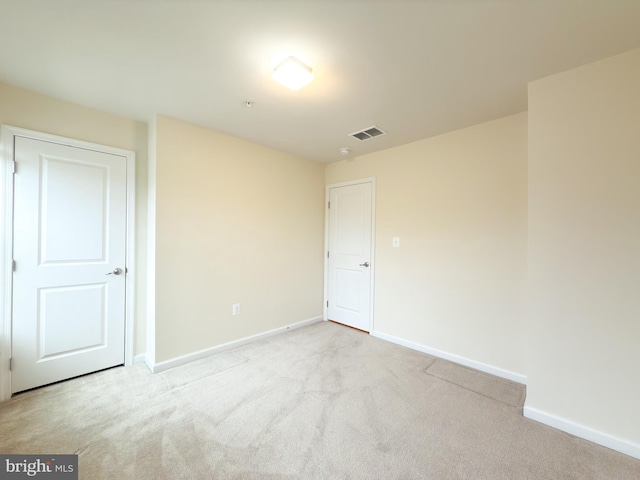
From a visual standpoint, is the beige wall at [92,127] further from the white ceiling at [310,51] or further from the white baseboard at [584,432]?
the white baseboard at [584,432]

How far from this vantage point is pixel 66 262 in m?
2.27

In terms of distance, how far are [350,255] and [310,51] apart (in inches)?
104

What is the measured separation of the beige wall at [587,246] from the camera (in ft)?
5.20

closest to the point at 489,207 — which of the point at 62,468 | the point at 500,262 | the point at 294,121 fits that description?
the point at 500,262

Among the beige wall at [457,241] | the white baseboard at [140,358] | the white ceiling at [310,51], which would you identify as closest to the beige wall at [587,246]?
the white ceiling at [310,51]

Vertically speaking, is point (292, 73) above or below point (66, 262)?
above

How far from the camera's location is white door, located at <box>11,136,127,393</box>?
2.08 metres

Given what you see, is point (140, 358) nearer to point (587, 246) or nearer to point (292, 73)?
point (292, 73)

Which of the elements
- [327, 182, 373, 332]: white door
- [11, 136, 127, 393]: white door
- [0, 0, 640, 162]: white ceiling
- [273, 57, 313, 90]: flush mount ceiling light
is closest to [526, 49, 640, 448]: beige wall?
[0, 0, 640, 162]: white ceiling

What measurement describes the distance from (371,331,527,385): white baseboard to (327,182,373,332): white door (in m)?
0.38

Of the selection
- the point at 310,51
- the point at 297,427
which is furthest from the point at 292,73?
the point at 297,427

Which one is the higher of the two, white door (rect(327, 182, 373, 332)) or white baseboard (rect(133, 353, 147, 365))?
white door (rect(327, 182, 373, 332))

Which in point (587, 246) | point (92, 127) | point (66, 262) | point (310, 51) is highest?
point (310, 51)

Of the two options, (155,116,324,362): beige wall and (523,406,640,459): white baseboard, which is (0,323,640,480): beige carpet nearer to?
(523,406,640,459): white baseboard
